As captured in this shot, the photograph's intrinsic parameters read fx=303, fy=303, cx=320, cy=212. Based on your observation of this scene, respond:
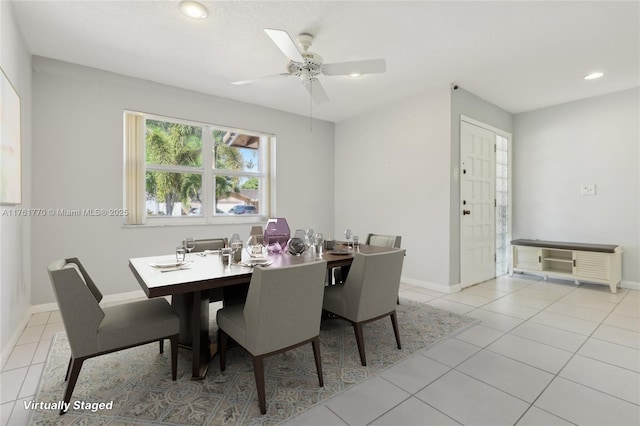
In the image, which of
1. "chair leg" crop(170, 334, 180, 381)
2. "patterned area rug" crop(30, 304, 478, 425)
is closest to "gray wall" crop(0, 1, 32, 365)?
"patterned area rug" crop(30, 304, 478, 425)

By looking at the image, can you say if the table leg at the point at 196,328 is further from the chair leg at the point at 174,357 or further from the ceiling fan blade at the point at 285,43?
the ceiling fan blade at the point at 285,43

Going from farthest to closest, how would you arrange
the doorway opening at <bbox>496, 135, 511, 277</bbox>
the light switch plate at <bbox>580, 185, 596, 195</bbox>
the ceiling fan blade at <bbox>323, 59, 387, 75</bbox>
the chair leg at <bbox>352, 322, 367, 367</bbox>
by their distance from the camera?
the doorway opening at <bbox>496, 135, 511, 277</bbox> < the light switch plate at <bbox>580, 185, 596, 195</bbox> < the ceiling fan blade at <bbox>323, 59, 387, 75</bbox> < the chair leg at <bbox>352, 322, 367, 367</bbox>

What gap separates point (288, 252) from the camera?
8.79ft

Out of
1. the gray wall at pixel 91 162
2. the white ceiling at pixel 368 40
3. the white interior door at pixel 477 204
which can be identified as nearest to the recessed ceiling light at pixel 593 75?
the white ceiling at pixel 368 40

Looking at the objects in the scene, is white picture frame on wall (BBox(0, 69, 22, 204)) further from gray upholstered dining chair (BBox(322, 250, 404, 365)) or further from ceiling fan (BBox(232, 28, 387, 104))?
gray upholstered dining chair (BBox(322, 250, 404, 365))

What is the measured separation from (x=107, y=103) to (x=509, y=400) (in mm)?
4654

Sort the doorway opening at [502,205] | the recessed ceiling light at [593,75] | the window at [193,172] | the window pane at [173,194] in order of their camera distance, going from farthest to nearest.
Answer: the doorway opening at [502,205], the window pane at [173,194], the window at [193,172], the recessed ceiling light at [593,75]

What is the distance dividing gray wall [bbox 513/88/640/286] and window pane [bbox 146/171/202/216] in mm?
5192

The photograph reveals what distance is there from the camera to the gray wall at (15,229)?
7.22 ft

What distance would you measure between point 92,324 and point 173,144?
2.98 meters

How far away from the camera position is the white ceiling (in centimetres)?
239

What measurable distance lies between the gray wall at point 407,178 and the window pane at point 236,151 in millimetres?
1650

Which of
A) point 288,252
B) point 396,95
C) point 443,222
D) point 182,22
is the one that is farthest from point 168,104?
point 443,222

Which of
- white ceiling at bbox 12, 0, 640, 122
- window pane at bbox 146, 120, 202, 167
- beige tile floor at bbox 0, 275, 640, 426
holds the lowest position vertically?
beige tile floor at bbox 0, 275, 640, 426
